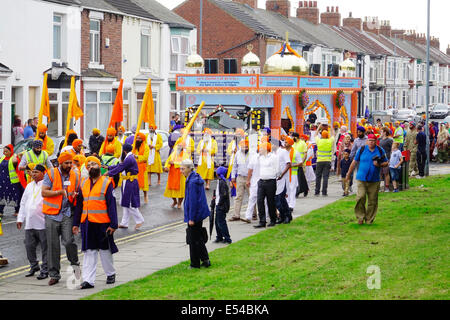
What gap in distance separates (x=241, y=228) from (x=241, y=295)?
6.52 metres

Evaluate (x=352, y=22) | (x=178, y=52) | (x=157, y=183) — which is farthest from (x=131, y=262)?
(x=352, y=22)

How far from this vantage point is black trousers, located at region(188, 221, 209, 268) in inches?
489

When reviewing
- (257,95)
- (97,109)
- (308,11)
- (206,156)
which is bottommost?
(206,156)

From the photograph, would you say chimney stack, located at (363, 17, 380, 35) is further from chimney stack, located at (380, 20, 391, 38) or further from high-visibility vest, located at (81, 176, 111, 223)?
high-visibility vest, located at (81, 176, 111, 223)

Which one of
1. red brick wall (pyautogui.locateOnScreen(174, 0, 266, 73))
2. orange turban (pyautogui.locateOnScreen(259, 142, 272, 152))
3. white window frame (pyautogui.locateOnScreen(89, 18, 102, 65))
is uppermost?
red brick wall (pyautogui.locateOnScreen(174, 0, 266, 73))

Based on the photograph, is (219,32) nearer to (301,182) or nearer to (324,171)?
(324,171)

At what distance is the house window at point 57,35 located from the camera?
3278cm

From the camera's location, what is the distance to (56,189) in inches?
468

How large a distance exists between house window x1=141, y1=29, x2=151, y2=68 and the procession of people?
1422cm

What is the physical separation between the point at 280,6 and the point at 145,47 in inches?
941

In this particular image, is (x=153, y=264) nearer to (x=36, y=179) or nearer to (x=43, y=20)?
(x=36, y=179)

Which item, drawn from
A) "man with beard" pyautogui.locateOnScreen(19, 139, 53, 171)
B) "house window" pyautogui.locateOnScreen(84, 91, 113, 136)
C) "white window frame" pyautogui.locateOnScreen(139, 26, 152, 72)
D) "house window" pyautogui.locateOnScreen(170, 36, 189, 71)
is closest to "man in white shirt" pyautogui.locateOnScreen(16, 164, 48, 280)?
"man with beard" pyautogui.locateOnScreen(19, 139, 53, 171)
